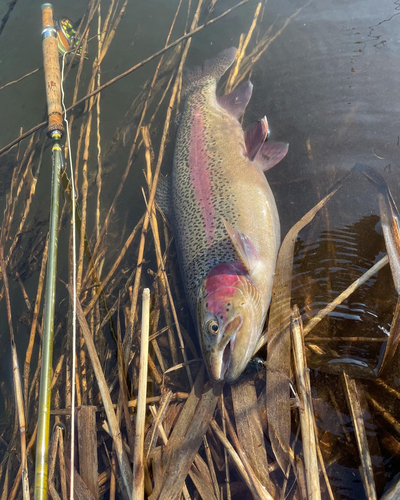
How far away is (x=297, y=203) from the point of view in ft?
11.0

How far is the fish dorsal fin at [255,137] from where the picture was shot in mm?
3107

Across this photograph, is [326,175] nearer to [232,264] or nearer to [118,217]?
[232,264]

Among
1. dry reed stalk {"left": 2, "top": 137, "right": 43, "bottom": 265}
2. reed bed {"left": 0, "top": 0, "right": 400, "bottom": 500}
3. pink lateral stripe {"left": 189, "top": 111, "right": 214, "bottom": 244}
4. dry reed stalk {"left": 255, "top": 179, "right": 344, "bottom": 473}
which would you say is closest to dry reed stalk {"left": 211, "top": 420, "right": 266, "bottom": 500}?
reed bed {"left": 0, "top": 0, "right": 400, "bottom": 500}

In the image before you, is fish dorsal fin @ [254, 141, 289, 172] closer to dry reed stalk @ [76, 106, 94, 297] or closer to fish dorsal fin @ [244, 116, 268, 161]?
fish dorsal fin @ [244, 116, 268, 161]

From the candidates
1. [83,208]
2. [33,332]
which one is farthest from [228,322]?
[83,208]

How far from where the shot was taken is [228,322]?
233 cm

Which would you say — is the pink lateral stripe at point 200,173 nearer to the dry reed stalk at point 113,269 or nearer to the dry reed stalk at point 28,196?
the dry reed stalk at point 113,269

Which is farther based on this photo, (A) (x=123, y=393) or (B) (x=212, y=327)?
(A) (x=123, y=393)

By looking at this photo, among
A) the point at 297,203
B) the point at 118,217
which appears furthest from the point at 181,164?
the point at 297,203

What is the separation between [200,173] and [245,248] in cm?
104

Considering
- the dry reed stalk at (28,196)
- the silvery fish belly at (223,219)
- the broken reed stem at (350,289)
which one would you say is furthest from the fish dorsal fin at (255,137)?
the dry reed stalk at (28,196)

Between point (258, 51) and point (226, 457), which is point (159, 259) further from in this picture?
point (258, 51)

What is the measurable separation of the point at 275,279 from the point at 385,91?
8.92 feet

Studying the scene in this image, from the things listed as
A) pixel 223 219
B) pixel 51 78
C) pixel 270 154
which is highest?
pixel 51 78
